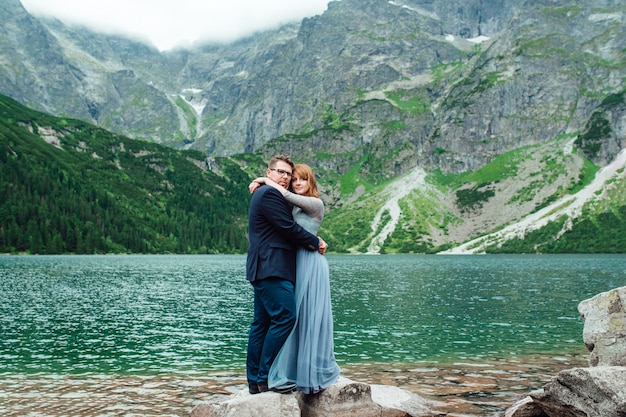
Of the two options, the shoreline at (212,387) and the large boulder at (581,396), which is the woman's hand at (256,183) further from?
the large boulder at (581,396)

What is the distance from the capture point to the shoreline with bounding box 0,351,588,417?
1738 cm

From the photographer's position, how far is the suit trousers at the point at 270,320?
12.6m

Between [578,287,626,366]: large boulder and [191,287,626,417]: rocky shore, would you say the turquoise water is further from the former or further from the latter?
[191,287,626,417]: rocky shore

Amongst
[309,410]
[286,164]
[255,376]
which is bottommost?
[309,410]

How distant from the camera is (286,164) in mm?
13523

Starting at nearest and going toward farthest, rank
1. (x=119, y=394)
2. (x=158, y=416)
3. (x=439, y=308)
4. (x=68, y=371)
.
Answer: (x=158, y=416) < (x=119, y=394) < (x=68, y=371) < (x=439, y=308)

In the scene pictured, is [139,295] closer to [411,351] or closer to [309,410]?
[411,351]

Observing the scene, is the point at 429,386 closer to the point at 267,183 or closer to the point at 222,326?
the point at 267,183

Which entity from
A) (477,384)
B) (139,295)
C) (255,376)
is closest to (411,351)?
(477,384)

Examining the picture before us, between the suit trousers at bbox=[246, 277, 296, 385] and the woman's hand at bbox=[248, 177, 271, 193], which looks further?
the woman's hand at bbox=[248, 177, 271, 193]

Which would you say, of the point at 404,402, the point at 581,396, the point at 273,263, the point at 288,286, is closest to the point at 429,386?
the point at 404,402

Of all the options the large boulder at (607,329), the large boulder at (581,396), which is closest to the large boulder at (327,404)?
the large boulder at (581,396)

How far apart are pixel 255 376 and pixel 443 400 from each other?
851 centimetres

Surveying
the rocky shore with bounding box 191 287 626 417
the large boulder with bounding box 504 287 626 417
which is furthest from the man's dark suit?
the large boulder with bounding box 504 287 626 417
